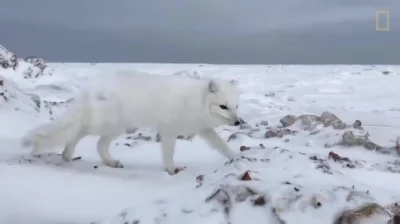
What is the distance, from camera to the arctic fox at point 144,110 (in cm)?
412

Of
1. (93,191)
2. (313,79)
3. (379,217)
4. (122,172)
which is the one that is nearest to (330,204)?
(379,217)

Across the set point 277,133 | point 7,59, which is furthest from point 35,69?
point 277,133

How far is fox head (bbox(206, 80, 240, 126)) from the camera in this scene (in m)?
4.11

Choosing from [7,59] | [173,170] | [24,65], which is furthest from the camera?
[24,65]

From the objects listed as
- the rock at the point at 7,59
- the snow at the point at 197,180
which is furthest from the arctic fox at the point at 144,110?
the rock at the point at 7,59

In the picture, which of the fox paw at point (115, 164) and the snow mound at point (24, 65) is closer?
the fox paw at point (115, 164)

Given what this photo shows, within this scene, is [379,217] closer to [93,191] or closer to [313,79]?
[93,191]

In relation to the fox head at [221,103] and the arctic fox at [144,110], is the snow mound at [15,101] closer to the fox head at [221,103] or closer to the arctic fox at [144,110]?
the arctic fox at [144,110]

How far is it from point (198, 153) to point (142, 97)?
3.66 ft

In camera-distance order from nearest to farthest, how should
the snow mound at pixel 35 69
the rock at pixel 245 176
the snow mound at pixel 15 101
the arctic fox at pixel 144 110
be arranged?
the rock at pixel 245 176 < the arctic fox at pixel 144 110 < the snow mound at pixel 15 101 < the snow mound at pixel 35 69

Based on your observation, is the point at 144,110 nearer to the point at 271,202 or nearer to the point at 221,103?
the point at 221,103

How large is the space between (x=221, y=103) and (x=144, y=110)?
587 mm

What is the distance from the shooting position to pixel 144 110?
13.6 ft

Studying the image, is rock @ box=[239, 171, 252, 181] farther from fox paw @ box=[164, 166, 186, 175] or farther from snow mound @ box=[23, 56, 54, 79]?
snow mound @ box=[23, 56, 54, 79]
